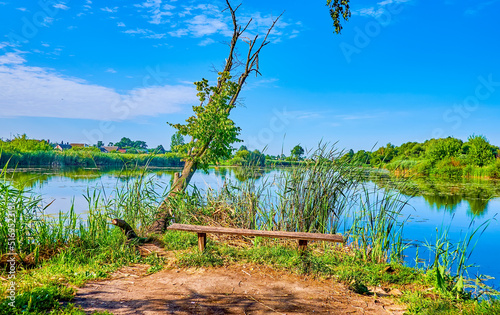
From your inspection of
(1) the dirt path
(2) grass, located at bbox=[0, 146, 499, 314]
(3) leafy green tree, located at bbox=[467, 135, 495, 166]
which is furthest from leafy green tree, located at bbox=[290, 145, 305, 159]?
Answer: (3) leafy green tree, located at bbox=[467, 135, 495, 166]

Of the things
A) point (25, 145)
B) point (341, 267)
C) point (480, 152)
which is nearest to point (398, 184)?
point (341, 267)

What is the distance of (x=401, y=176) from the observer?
5.34 m

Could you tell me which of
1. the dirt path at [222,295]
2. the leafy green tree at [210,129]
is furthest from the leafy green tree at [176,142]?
the dirt path at [222,295]

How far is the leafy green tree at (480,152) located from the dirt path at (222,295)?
27.0m

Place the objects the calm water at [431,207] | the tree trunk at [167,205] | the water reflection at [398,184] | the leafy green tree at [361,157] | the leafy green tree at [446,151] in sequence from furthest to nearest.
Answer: the leafy green tree at [446,151]
the tree trunk at [167,205]
the calm water at [431,207]
the leafy green tree at [361,157]
the water reflection at [398,184]

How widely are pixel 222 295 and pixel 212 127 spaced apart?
4.77 m

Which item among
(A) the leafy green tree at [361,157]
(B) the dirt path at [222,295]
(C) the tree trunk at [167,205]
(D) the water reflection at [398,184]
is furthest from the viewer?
(C) the tree trunk at [167,205]

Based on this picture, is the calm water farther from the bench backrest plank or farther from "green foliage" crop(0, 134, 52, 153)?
"green foliage" crop(0, 134, 52, 153)

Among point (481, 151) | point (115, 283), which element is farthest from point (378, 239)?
point (481, 151)

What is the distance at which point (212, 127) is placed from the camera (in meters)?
7.62

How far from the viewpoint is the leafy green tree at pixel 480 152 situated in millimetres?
24625

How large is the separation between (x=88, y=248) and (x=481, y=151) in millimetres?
29134

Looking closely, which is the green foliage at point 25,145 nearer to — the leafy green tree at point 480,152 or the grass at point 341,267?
the grass at point 341,267

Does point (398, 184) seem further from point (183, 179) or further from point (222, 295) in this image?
point (183, 179)
